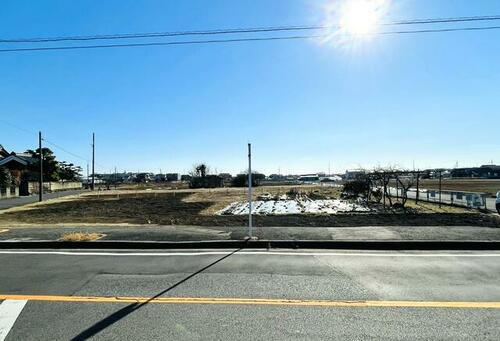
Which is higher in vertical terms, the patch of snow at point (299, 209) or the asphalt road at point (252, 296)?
the patch of snow at point (299, 209)

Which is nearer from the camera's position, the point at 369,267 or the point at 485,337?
the point at 485,337

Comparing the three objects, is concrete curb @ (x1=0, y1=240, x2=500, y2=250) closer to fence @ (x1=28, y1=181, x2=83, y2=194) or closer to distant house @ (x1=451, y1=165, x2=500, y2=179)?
fence @ (x1=28, y1=181, x2=83, y2=194)

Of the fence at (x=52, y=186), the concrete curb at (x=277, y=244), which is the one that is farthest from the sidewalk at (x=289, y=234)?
the fence at (x=52, y=186)

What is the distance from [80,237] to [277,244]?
491 centimetres

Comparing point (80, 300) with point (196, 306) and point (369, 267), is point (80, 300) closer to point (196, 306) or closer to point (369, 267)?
point (196, 306)

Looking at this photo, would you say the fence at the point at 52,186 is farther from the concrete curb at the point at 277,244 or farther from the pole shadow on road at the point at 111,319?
the pole shadow on road at the point at 111,319

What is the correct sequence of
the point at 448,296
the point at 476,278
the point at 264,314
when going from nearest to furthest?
the point at 264,314, the point at 448,296, the point at 476,278

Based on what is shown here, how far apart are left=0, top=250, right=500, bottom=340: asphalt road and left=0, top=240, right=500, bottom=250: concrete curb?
892mm

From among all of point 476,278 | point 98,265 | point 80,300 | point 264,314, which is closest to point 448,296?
point 476,278

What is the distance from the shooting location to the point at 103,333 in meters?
4.25

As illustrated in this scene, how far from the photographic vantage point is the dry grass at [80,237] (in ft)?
32.6

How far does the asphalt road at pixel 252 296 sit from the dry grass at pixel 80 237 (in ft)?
5.12

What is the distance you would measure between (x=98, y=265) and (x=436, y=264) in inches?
245

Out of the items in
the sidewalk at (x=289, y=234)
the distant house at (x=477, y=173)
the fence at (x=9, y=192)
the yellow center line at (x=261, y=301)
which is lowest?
the yellow center line at (x=261, y=301)
